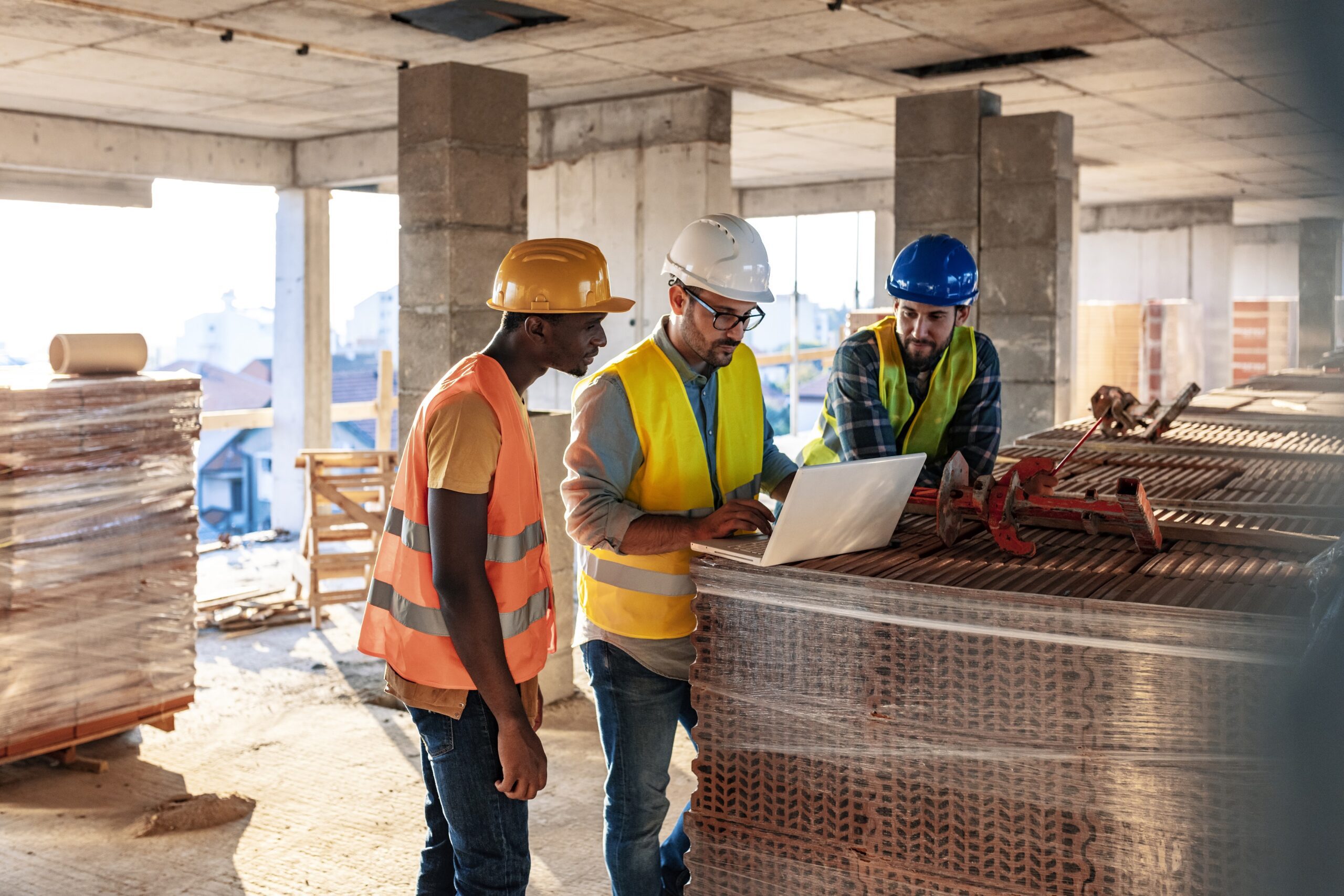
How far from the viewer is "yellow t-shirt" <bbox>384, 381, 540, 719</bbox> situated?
248cm

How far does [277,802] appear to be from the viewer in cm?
548

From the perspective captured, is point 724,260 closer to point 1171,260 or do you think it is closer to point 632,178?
point 632,178

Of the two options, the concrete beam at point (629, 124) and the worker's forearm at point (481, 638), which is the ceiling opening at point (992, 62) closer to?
the concrete beam at point (629, 124)

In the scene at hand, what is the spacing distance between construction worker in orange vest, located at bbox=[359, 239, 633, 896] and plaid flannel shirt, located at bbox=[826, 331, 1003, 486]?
105 centimetres

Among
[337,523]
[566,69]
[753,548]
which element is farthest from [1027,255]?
[753,548]

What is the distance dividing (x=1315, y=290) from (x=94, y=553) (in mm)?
23089

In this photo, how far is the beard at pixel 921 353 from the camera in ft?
12.3

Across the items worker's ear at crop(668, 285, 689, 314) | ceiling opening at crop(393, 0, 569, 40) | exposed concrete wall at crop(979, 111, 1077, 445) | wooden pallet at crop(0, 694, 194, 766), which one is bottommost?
wooden pallet at crop(0, 694, 194, 766)

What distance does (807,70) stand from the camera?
9.09 m

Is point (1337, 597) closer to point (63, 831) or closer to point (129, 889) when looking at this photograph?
point (129, 889)

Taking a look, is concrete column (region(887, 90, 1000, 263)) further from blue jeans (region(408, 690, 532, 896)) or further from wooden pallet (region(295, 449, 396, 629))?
blue jeans (region(408, 690, 532, 896))

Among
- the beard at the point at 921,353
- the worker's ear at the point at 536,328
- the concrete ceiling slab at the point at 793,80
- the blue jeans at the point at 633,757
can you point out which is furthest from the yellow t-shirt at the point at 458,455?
the concrete ceiling slab at the point at 793,80

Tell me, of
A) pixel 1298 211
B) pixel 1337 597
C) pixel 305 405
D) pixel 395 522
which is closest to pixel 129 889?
pixel 395 522

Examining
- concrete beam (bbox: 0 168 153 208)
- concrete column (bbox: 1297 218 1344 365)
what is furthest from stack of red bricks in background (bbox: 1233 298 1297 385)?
concrete beam (bbox: 0 168 153 208)
